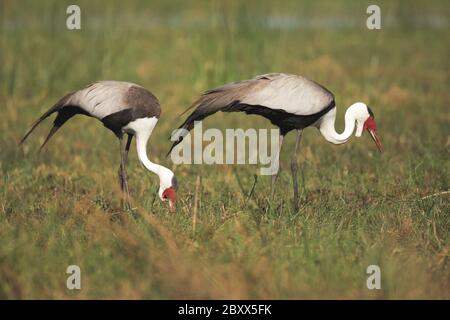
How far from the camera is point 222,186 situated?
615cm

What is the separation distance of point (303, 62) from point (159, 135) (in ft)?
12.3

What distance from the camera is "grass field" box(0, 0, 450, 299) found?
4.29 meters

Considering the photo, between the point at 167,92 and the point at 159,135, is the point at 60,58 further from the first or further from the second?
the point at 159,135

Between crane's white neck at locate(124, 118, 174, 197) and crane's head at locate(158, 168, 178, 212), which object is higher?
crane's white neck at locate(124, 118, 174, 197)

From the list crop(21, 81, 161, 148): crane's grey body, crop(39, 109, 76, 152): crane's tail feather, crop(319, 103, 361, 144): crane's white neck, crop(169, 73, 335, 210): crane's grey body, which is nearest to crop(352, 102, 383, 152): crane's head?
crop(319, 103, 361, 144): crane's white neck

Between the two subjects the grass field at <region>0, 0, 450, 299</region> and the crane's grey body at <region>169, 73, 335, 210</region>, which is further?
the crane's grey body at <region>169, 73, 335, 210</region>

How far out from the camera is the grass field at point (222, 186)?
429cm

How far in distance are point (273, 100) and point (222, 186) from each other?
1000 millimetres

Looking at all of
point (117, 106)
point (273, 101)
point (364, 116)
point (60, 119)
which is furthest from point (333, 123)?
point (60, 119)

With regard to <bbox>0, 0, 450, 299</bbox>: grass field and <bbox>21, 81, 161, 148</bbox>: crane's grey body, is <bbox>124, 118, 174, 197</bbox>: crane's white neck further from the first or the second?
<bbox>0, 0, 450, 299</bbox>: grass field

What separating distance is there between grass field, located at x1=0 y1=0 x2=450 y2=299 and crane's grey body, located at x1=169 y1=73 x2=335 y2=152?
529 millimetres

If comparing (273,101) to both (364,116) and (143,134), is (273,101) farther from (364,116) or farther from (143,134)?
(143,134)

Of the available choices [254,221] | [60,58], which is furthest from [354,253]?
[60,58]

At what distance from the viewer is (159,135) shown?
26.7 feet
